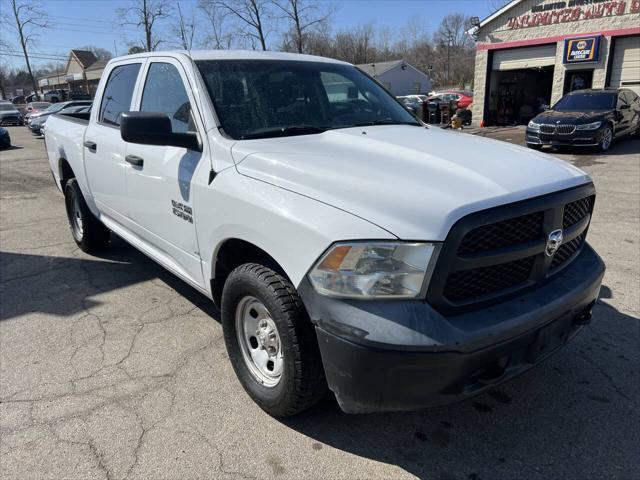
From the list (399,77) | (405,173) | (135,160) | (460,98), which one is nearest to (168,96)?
(135,160)

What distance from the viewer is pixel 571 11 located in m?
18.3

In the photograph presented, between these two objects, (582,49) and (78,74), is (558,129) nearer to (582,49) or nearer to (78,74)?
(582,49)

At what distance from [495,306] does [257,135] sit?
1632 mm

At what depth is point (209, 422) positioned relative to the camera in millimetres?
2713

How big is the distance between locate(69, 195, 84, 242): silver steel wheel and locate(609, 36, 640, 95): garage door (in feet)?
60.9

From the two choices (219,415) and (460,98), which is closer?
(219,415)

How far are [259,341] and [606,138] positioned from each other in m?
13.1

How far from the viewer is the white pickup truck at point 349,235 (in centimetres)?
200

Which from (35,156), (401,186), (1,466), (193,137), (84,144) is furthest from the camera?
(35,156)

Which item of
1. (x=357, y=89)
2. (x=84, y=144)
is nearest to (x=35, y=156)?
(x=84, y=144)

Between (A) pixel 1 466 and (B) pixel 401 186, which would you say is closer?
(B) pixel 401 186

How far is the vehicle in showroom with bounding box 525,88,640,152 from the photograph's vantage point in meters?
12.4

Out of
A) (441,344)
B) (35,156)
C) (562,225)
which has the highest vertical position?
(562,225)

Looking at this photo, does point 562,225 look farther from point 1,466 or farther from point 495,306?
point 1,466
